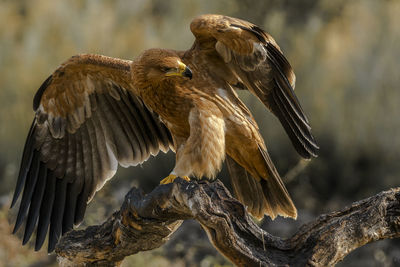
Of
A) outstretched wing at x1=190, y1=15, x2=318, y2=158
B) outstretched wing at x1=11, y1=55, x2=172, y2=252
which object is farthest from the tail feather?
outstretched wing at x1=11, y1=55, x2=172, y2=252

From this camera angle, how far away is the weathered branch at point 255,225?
12.0ft

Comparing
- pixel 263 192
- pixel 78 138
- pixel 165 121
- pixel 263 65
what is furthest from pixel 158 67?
pixel 78 138

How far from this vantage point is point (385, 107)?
9.21 meters

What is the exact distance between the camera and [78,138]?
6234mm

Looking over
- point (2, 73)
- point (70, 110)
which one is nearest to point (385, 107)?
point (70, 110)

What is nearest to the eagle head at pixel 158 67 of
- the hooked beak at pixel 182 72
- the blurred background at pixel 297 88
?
the hooked beak at pixel 182 72

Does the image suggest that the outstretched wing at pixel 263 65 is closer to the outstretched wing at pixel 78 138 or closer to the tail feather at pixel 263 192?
the tail feather at pixel 263 192

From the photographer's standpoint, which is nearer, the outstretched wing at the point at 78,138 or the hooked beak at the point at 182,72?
the hooked beak at the point at 182,72

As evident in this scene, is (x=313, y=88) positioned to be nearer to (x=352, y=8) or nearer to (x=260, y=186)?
(x=352, y=8)

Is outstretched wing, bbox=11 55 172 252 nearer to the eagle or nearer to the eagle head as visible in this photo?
the eagle

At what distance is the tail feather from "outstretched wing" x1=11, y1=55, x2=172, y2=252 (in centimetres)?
77

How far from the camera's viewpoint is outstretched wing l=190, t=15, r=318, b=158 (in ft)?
A: 16.1

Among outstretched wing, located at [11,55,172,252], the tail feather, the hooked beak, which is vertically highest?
the hooked beak

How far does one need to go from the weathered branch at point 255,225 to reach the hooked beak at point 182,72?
1.06 metres
